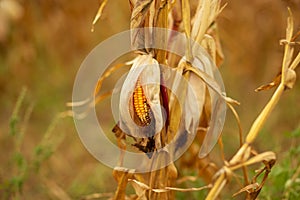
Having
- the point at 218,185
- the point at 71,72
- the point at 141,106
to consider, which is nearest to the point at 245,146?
the point at 218,185

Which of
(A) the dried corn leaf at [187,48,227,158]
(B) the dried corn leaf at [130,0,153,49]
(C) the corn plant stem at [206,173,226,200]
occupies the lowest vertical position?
(C) the corn plant stem at [206,173,226,200]

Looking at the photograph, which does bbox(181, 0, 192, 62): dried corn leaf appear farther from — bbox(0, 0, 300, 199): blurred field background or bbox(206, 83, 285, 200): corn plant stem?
bbox(0, 0, 300, 199): blurred field background

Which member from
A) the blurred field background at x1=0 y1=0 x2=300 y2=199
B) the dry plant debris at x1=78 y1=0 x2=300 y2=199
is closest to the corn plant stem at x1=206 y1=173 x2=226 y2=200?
the dry plant debris at x1=78 y1=0 x2=300 y2=199

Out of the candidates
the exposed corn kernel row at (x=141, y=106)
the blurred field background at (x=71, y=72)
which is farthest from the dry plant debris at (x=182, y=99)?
the blurred field background at (x=71, y=72)

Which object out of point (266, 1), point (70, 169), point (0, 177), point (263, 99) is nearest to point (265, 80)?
point (263, 99)

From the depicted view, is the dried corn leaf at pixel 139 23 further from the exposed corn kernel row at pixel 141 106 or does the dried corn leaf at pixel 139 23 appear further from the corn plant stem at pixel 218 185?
the corn plant stem at pixel 218 185

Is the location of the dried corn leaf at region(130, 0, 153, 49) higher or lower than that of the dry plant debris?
higher

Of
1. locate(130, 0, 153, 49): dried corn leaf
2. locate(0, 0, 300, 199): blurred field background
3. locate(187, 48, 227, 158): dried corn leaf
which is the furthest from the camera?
locate(0, 0, 300, 199): blurred field background

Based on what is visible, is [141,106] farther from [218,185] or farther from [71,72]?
[71,72]

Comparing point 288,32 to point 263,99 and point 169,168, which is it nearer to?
point 169,168
